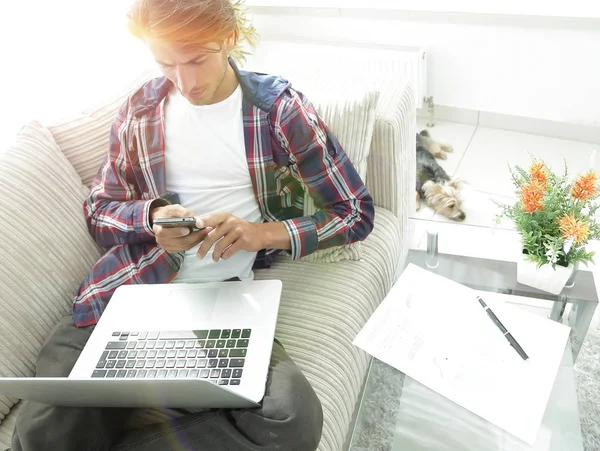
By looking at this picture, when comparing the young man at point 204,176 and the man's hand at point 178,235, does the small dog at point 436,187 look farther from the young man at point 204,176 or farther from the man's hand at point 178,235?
the man's hand at point 178,235

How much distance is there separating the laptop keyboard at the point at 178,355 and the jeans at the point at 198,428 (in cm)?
7

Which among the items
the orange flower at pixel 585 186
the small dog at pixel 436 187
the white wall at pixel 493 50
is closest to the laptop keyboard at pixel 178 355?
the orange flower at pixel 585 186

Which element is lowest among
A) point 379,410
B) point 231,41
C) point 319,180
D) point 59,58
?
point 379,410

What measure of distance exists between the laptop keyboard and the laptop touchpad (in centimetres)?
4

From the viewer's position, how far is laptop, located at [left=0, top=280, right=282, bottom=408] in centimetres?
81

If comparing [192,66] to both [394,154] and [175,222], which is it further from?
[394,154]

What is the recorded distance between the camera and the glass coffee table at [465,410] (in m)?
0.93

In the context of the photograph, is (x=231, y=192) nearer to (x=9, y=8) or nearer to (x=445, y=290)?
(x=445, y=290)

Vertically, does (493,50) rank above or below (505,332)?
above

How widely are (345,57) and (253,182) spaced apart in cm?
160

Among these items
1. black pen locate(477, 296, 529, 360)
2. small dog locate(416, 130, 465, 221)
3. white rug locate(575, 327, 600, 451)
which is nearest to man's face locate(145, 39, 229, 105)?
black pen locate(477, 296, 529, 360)

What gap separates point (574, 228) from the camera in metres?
1.01

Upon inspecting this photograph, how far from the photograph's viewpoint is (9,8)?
143 centimetres

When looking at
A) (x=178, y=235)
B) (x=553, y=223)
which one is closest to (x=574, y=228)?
(x=553, y=223)
